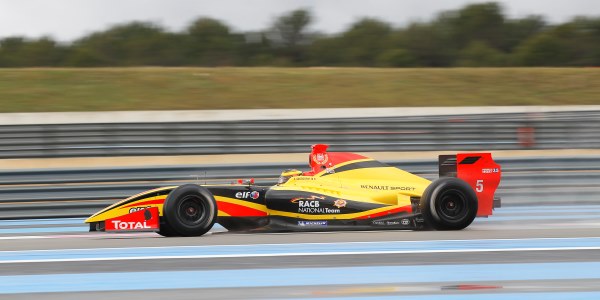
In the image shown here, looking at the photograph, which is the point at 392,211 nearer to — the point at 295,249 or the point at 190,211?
the point at 295,249

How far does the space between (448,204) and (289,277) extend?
2868mm

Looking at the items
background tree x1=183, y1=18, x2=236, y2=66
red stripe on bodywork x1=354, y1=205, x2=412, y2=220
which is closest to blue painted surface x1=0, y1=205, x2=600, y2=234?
red stripe on bodywork x1=354, y1=205, x2=412, y2=220

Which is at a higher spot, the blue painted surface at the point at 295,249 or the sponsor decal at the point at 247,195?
the sponsor decal at the point at 247,195

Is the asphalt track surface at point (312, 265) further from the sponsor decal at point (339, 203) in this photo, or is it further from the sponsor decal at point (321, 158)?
the sponsor decal at point (321, 158)

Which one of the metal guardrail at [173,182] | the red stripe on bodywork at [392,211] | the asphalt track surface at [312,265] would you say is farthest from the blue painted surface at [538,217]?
the red stripe on bodywork at [392,211]

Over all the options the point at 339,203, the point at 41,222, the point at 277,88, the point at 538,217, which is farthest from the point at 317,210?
the point at 277,88

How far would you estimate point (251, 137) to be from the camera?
15852 millimetres

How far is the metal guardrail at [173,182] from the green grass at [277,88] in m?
11.9

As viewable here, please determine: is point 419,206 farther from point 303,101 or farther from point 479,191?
point 303,101

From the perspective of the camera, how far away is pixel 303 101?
2345cm

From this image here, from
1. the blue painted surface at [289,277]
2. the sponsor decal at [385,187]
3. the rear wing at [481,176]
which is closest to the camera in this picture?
the blue painted surface at [289,277]

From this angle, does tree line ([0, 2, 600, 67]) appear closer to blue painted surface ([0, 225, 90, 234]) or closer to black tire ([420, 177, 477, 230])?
blue painted surface ([0, 225, 90, 234])

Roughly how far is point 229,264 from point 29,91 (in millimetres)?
18659

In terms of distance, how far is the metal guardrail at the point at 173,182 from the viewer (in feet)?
32.9
